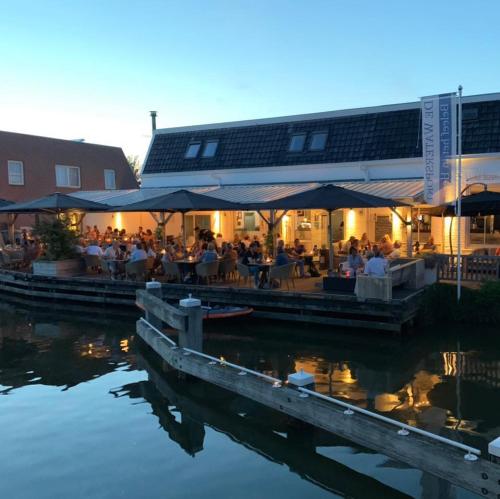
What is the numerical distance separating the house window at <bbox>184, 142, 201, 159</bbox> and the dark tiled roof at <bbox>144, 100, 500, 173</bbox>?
0.21 m

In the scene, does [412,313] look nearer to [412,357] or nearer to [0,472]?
[412,357]

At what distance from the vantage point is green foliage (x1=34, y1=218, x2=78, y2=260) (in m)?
15.2

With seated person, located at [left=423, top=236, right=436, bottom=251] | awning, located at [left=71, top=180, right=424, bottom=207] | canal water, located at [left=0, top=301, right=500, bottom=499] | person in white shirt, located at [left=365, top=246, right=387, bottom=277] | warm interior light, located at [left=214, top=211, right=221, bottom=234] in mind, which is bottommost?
canal water, located at [left=0, top=301, right=500, bottom=499]

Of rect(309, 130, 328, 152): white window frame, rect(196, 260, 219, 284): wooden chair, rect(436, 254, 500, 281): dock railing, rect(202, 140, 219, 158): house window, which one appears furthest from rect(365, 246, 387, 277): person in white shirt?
rect(202, 140, 219, 158): house window

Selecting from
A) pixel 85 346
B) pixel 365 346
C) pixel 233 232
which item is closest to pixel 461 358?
pixel 365 346

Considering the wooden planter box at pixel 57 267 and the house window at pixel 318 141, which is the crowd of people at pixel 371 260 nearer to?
the house window at pixel 318 141

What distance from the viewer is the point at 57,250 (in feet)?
50.8

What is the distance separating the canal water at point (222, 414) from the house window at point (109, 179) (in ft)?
80.9

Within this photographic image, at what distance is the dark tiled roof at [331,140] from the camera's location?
1633cm

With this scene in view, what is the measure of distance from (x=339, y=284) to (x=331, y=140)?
880 centimetres

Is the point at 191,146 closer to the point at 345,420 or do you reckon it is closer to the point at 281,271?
the point at 281,271

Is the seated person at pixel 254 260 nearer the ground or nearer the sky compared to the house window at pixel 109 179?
nearer the ground

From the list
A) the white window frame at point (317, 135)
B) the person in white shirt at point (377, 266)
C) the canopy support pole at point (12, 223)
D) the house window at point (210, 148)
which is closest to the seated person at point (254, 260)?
the person in white shirt at point (377, 266)

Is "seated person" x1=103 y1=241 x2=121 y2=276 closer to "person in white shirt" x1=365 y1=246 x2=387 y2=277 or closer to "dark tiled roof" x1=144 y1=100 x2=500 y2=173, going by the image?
"dark tiled roof" x1=144 y1=100 x2=500 y2=173
